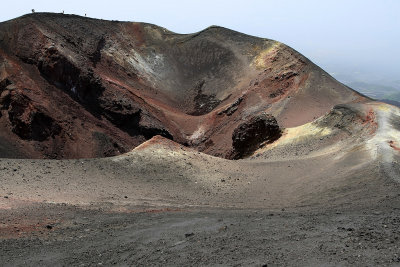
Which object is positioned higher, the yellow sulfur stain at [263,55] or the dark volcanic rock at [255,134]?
the yellow sulfur stain at [263,55]

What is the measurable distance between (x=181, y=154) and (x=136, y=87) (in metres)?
19.8

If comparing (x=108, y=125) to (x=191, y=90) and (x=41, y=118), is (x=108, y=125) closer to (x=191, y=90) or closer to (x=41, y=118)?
(x=41, y=118)

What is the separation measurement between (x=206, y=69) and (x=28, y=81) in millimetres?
19309

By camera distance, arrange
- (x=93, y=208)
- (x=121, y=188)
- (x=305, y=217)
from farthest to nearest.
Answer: (x=121, y=188), (x=93, y=208), (x=305, y=217)

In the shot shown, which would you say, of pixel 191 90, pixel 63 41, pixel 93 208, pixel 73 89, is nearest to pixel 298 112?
pixel 191 90

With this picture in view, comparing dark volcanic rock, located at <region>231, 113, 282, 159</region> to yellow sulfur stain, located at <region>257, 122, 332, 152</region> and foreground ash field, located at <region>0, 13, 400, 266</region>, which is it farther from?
yellow sulfur stain, located at <region>257, 122, 332, 152</region>

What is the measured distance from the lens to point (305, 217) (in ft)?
34.9

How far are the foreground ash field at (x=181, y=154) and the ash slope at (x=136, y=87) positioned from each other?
0.41ft

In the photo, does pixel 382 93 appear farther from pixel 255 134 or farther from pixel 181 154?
pixel 181 154

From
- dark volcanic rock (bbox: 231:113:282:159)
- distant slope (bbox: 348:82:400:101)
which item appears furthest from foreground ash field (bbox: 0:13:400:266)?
distant slope (bbox: 348:82:400:101)

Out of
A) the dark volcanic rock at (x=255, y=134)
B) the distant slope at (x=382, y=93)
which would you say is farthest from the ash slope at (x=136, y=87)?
the distant slope at (x=382, y=93)

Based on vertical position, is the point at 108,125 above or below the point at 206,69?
below

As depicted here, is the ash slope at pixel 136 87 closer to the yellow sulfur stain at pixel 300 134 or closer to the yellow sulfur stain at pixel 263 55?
the yellow sulfur stain at pixel 263 55

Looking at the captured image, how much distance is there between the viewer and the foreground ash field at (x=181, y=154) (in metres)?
9.23
